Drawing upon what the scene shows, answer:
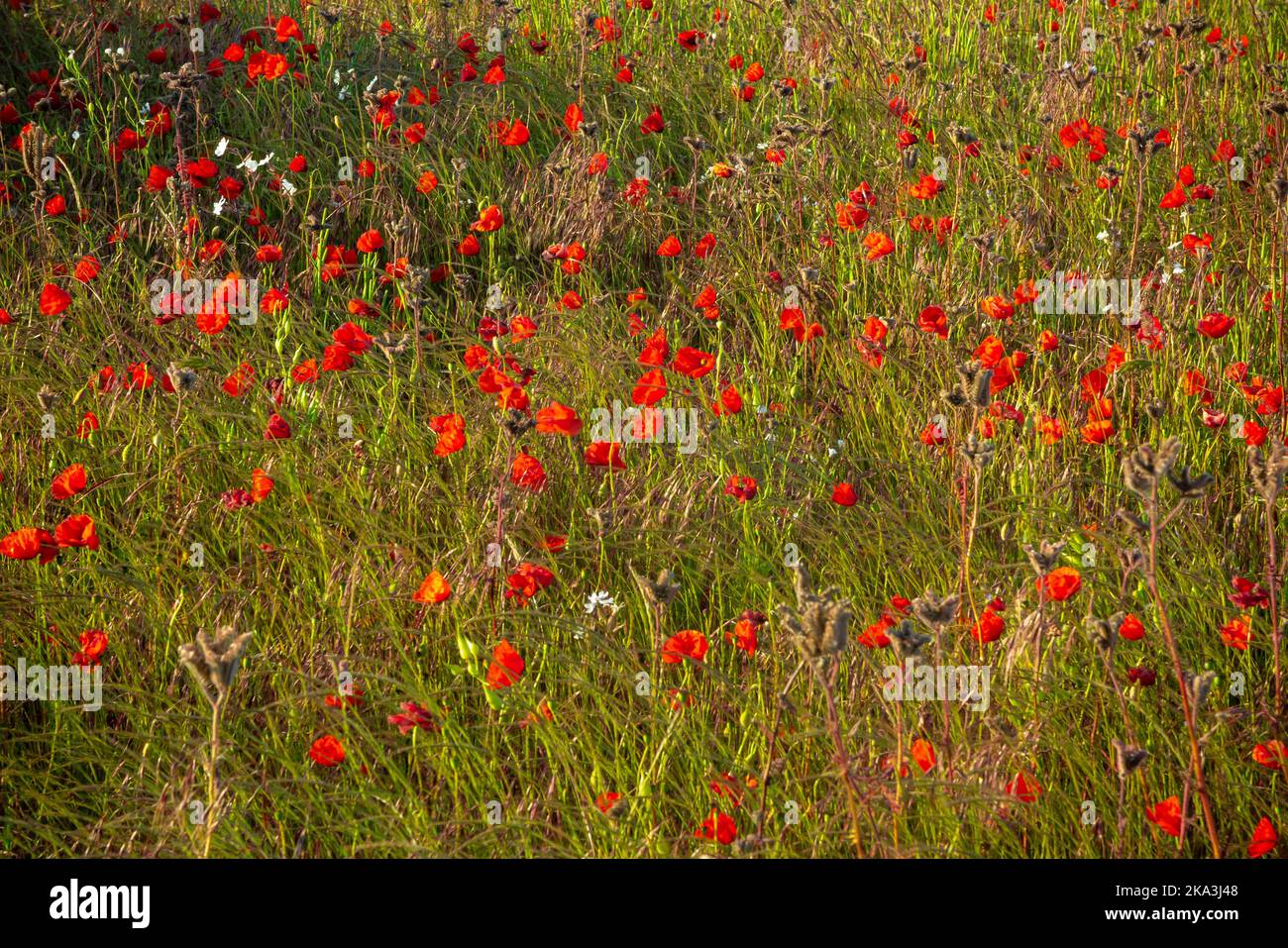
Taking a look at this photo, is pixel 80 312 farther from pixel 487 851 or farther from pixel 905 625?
pixel 905 625

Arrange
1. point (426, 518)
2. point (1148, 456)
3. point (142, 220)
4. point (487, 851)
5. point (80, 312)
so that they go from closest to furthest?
point (1148, 456) < point (487, 851) < point (426, 518) < point (80, 312) < point (142, 220)

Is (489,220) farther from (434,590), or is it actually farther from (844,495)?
(434,590)

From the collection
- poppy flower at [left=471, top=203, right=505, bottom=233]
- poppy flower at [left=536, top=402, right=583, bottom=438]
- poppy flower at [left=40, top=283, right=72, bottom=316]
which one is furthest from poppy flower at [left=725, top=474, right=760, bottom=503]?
poppy flower at [left=40, top=283, right=72, bottom=316]

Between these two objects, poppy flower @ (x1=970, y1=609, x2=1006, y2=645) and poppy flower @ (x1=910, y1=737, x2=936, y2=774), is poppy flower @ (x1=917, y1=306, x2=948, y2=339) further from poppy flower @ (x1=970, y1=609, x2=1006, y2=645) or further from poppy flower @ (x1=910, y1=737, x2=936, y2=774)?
poppy flower @ (x1=910, y1=737, x2=936, y2=774)

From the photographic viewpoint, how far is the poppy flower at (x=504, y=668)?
5.76 feet

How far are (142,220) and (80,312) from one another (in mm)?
606

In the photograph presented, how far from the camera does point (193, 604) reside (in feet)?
7.20

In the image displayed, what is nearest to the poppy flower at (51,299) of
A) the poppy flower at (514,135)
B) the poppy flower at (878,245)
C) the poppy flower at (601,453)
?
the poppy flower at (601,453)

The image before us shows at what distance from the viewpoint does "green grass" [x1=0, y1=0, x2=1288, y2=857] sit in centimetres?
182

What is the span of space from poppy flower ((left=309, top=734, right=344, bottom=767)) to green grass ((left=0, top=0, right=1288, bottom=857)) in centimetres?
4

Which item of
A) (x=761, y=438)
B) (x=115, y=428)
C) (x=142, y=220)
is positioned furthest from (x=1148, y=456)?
(x=142, y=220)

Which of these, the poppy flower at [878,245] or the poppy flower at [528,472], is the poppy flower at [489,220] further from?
the poppy flower at [528,472]

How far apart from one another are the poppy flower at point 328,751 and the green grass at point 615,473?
4 centimetres

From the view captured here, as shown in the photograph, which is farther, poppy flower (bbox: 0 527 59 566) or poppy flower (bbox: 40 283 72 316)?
poppy flower (bbox: 40 283 72 316)
